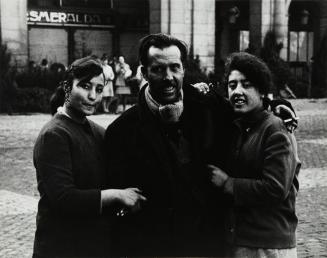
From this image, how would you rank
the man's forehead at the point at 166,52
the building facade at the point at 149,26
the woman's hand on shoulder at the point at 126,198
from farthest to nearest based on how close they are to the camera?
1. the building facade at the point at 149,26
2. the man's forehead at the point at 166,52
3. the woman's hand on shoulder at the point at 126,198

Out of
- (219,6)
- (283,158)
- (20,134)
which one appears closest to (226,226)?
(283,158)

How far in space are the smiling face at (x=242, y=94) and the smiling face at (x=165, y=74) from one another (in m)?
0.28

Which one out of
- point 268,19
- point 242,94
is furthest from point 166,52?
point 268,19

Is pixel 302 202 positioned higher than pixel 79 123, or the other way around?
pixel 79 123

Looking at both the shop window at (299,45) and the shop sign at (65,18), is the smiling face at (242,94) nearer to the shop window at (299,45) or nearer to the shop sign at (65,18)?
the shop sign at (65,18)

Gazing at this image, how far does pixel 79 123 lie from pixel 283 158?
0.97 m

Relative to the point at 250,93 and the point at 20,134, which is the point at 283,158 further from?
the point at 20,134

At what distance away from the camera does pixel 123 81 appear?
21531mm

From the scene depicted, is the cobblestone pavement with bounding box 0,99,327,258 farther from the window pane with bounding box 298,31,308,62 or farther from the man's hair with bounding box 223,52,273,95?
the window pane with bounding box 298,31,308,62

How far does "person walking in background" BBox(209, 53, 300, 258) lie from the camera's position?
10.4 feet

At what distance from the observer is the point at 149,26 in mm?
27297

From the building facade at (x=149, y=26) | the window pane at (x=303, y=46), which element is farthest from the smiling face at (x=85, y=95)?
the window pane at (x=303, y=46)

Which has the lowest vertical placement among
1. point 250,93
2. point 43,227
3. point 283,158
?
point 43,227

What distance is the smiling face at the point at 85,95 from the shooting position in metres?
3.31
